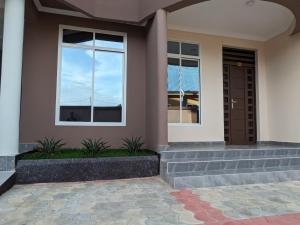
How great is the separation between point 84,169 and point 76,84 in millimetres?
2124

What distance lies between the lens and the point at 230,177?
411 cm

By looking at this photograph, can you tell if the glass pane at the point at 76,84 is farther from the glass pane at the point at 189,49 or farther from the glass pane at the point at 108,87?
the glass pane at the point at 189,49

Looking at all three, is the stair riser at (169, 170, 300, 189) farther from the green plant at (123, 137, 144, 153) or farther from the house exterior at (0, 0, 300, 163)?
the green plant at (123, 137, 144, 153)

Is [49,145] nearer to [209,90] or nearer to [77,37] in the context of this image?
[77,37]

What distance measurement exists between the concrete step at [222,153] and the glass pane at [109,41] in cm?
278

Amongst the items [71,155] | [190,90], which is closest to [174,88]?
[190,90]

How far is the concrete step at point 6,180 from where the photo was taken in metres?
3.42

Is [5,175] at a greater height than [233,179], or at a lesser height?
greater

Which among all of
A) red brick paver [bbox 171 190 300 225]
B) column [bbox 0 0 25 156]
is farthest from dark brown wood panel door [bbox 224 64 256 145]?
column [bbox 0 0 25 156]

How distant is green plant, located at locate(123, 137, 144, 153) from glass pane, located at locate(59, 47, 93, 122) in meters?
0.98

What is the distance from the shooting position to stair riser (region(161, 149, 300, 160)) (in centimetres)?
467

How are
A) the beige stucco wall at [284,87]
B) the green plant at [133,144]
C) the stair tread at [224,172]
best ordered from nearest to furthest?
the stair tread at [224,172] → the green plant at [133,144] → the beige stucco wall at [284,87]

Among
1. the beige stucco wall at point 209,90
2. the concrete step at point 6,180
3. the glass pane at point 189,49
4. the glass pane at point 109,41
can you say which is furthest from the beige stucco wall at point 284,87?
the concrete step at point 6,180

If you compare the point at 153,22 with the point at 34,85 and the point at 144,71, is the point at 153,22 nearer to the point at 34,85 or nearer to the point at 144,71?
the point at 144,71
